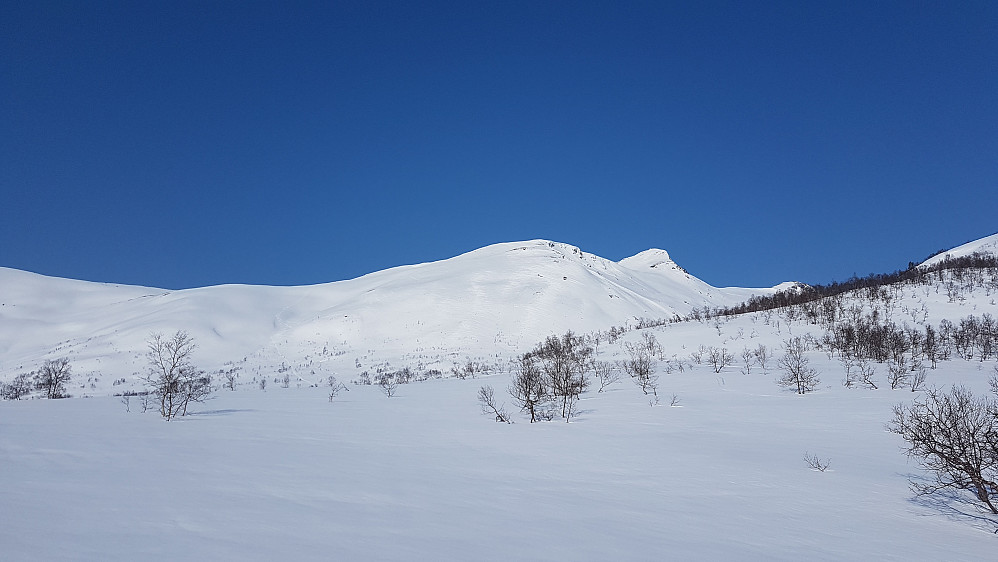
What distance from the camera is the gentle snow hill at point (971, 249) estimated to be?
8625 centimetres

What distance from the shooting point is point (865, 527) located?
24.5 feet

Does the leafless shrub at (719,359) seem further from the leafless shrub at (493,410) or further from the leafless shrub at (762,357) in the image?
the leafless shrub at (493,410)

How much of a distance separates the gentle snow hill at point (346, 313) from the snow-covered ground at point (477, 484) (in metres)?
34.5

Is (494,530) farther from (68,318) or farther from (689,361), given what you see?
(68,318)

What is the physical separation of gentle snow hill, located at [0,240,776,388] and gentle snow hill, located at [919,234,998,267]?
36.9 m

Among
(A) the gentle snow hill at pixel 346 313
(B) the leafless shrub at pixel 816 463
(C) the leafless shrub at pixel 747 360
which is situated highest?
(A) the gentle snow hill at pixel 346 313

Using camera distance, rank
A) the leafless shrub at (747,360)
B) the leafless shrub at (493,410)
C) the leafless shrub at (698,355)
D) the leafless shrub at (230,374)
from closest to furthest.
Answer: the leafless shrub at (493,410), the leafless shrub at (747,360), the leafless shrub at (698,355), the leafless shrub at (230,374)

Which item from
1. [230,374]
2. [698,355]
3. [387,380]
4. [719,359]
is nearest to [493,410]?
[719,359]

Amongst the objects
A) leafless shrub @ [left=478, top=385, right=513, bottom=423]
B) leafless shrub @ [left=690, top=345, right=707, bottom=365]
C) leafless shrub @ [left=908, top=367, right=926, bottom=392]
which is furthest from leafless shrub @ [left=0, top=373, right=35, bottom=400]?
leafless shrub @ [left=908, top=367, right=926, bottom=392]

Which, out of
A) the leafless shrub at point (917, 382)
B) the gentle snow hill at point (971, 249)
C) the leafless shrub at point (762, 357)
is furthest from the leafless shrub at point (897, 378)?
the gentle snow hill at point (971, 249)

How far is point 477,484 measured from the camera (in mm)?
9227

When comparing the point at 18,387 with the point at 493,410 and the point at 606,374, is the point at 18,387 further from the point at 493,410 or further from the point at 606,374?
the point at 606,374

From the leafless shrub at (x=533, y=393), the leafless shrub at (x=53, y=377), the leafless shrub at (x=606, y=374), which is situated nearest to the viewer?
the leafless shrub at (x=533, y=393)

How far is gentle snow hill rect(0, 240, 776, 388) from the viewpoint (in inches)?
2256
